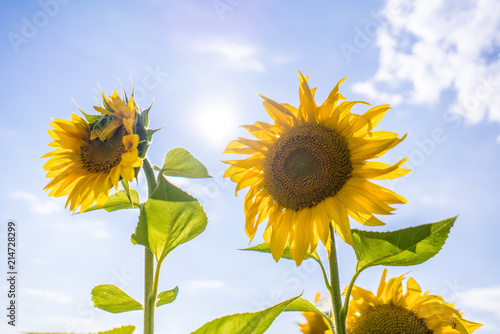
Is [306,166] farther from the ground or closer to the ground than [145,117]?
closer to the ground

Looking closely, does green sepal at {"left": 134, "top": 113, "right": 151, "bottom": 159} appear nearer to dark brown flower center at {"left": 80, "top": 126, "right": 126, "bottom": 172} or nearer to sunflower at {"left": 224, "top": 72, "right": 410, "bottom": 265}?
dark brown flower center at {"left": 80, "top": 126, "right": 126, "bottom": 172}

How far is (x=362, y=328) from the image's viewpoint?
7.71 ft

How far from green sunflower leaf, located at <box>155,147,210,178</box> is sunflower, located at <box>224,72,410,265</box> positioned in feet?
0.97

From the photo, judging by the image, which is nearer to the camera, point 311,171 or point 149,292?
point 149,292

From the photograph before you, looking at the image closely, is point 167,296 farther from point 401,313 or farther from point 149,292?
point 401,313

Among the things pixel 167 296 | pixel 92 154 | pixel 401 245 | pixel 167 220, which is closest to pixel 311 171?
pixel 401 245

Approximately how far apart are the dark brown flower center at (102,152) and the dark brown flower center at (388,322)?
1685mm

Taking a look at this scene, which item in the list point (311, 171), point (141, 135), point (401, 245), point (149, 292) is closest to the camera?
point (401, 245)

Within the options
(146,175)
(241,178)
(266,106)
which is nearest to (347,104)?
(266,106)

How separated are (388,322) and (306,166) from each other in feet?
3.32

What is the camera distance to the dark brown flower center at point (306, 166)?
88.0 inches

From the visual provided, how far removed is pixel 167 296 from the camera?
2.04 meters

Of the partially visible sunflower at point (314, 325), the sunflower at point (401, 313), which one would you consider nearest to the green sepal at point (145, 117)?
the partially visible sunflower at point (314, 325)

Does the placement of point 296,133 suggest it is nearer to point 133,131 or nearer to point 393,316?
point 133,131
